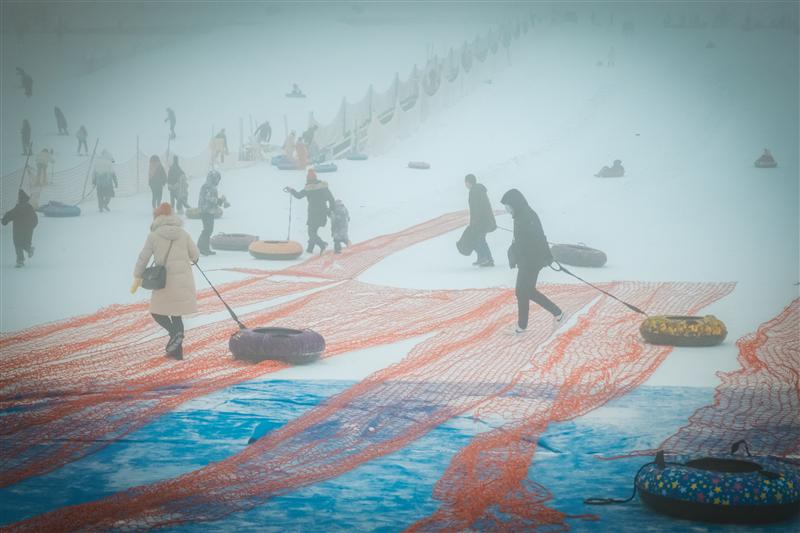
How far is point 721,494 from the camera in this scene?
5.72 m

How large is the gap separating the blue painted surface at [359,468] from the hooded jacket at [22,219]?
7912 millimetres

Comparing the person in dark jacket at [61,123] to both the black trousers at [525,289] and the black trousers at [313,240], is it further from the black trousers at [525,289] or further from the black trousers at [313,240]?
the black trousers at [525,289]

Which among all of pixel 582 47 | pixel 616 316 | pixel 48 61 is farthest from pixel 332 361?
pixel 582 47

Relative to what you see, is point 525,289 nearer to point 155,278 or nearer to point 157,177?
point 155,278

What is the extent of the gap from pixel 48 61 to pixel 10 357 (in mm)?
30148

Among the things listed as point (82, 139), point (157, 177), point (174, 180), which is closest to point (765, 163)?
point (174, 180)

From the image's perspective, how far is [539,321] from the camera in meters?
12.0

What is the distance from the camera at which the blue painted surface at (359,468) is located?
5859 mm

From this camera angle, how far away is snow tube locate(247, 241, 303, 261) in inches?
656

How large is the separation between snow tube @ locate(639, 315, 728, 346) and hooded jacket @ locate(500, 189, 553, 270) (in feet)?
3.68

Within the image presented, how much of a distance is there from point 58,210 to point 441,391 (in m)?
13.9

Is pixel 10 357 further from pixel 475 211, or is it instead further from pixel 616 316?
pixel 475 211

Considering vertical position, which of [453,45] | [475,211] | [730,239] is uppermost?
[453,45]

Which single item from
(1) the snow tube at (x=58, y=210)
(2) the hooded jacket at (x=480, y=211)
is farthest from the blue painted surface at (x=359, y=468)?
(1) the snow tube at (x=58, y=210)
